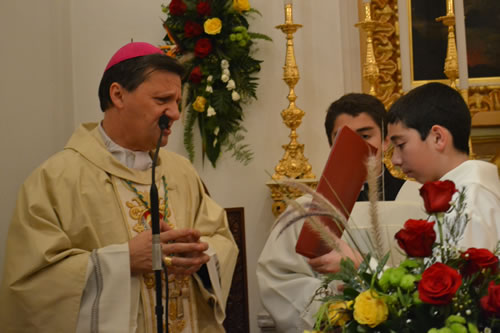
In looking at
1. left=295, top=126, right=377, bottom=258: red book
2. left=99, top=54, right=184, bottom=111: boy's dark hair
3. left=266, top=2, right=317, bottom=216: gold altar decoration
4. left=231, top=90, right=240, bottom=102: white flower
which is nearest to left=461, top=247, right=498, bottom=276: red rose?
left=295, top=126, right=377, bottom=258: red book

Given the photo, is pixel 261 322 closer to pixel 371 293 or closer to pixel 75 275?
pixel 75 275

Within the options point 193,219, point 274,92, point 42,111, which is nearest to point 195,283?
point 193,219

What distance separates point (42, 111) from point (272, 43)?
175 cm

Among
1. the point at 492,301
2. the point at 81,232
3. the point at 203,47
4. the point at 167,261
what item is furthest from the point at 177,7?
the point at 492,301

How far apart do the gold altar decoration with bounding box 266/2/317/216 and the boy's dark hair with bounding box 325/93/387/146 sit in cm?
90

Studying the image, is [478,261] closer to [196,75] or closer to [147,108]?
[147,108]

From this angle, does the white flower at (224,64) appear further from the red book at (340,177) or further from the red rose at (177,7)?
the red book at (340,177)

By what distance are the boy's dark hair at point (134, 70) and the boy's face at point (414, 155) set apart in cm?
127

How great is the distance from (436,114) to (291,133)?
2324 millimetres

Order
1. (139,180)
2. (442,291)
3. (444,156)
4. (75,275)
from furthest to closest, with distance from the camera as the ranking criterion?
1. (139,180)
2. (75,275)
3. (444,156)
4. (442,291)

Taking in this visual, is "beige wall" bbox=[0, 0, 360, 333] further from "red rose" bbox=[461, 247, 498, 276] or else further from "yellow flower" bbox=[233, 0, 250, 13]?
"red rose" bbox=[461, 247, 498, 276]

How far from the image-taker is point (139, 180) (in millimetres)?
3377

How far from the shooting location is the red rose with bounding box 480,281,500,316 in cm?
151

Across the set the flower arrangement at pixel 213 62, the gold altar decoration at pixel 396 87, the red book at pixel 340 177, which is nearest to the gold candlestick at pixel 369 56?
the gold altar decoration at pixel 396 87
